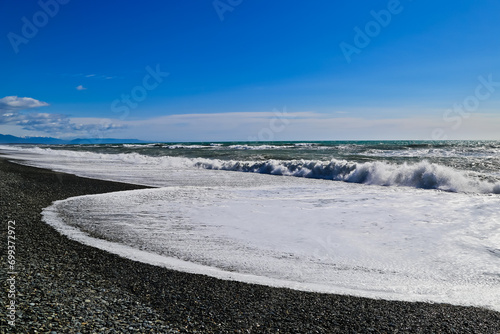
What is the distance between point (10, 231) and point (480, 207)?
1287 centimetres

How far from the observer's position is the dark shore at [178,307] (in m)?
3.61

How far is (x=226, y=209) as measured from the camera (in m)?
10.4

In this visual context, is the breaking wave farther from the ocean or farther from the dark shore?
the dark shore

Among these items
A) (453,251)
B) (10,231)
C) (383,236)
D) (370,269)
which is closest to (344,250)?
(370,269)

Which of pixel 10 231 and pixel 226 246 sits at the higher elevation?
pixel 10 231

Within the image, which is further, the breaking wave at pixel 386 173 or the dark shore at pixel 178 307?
the breaking wave at pixel 386 173

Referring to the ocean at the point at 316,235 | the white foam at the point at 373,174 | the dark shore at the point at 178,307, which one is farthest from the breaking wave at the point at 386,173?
the dark shore at the point at 178,307

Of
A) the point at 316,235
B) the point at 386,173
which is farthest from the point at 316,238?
the point at 386,173

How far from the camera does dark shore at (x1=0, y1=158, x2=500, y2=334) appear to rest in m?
3.61

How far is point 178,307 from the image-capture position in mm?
4078

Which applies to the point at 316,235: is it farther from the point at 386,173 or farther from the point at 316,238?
the point at 386,173

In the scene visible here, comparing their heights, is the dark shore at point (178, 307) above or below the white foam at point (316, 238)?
above

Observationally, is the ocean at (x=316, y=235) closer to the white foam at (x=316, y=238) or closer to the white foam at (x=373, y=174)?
the white foam at (x=316, y=238)

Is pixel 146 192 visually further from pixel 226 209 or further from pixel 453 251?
pixel 453 251
